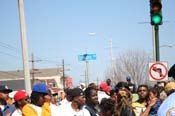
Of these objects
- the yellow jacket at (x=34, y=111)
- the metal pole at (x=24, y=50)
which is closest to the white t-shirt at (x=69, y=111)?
the yellow jacket at (x=34, y=111)

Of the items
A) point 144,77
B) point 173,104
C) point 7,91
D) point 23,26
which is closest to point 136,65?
point 144,77

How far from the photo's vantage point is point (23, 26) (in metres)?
13.8

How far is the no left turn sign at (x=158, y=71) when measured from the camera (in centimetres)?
1274

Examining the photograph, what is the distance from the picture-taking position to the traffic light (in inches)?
419

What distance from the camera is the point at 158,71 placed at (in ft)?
42.2

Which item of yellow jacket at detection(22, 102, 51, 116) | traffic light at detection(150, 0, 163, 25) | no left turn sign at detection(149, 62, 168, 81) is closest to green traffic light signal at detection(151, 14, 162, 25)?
traffic light at detection(150, 0, 163, 25)

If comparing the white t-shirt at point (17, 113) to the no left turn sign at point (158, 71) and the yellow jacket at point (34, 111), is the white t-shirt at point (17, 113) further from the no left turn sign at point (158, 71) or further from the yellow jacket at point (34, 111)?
the no left turn sign at point (158, 71)

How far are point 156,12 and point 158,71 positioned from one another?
2586 mm

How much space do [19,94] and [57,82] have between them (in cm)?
10605

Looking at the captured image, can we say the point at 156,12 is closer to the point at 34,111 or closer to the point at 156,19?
the point at 156,19

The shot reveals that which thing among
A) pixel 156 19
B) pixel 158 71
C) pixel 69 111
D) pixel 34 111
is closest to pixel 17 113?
pixel 69 111

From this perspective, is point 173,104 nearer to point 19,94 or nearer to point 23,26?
point 19,94

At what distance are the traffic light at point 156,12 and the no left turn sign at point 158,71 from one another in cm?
212

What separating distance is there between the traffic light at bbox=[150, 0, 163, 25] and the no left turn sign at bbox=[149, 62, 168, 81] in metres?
2.12
